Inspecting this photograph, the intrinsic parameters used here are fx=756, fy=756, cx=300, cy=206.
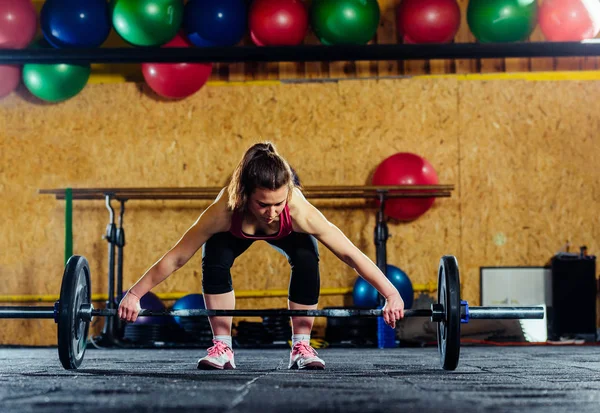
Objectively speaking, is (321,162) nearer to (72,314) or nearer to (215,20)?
(215,20)

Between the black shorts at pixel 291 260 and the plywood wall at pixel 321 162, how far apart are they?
3.08m

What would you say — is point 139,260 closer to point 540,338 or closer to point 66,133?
point 66,133

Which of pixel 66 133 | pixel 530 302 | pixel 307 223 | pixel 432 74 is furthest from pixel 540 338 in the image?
pixel 66 133

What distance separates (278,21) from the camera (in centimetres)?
520

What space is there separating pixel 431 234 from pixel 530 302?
93 cm

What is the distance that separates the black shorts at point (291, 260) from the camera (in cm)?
283

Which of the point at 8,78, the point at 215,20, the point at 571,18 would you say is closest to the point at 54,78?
the point at 8,78

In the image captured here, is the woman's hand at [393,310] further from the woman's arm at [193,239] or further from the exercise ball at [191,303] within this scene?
the exercise ball at [191,303]

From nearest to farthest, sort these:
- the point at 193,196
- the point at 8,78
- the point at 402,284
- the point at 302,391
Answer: the point at 302,391, the point at 402,284, the point at 193,196, the point at 8,78

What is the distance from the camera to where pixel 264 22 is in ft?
17.1

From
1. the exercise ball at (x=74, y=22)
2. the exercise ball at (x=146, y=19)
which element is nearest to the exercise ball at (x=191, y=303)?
the exercise ball at (x=146, y=19)

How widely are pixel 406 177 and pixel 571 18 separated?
154 cm

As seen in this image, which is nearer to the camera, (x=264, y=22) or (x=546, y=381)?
(x=546, y=381)

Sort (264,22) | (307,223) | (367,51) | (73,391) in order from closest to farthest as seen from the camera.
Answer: (73,391)
(307,223)
(367,51)
(264,22)
